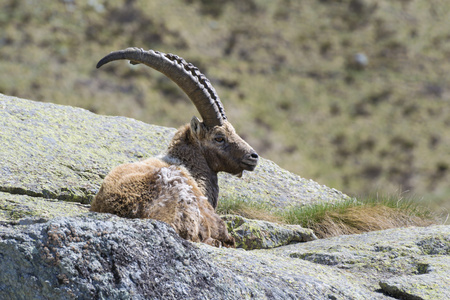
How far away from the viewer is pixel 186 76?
8.40 m

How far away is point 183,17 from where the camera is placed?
42.8 meters

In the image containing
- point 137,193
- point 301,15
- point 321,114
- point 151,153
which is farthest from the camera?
point 301,15

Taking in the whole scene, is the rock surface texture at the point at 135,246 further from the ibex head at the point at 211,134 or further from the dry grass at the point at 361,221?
the dry grass at the point at 361,221

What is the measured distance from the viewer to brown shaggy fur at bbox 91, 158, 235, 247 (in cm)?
666

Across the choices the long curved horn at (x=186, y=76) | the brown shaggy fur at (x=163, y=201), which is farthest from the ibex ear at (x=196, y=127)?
the brown shaggy fur at (x=163, y=201)

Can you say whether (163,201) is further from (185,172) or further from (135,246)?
(135,246)

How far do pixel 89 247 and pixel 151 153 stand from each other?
6.41 m

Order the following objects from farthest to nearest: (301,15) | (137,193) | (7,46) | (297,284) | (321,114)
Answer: (301,15)
(321,114)
(7,46)
(137,193)
(297,284)

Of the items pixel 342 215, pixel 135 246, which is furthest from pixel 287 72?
pixel 135 246

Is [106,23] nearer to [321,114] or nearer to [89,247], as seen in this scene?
[321,114]

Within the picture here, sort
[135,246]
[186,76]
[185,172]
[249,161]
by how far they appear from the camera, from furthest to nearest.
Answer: [249,161], [186,76], [185,172], [135,246]

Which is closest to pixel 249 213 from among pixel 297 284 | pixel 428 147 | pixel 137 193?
pixel 137 193

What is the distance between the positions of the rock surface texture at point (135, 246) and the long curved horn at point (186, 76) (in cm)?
151

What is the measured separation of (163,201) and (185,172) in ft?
2.82
